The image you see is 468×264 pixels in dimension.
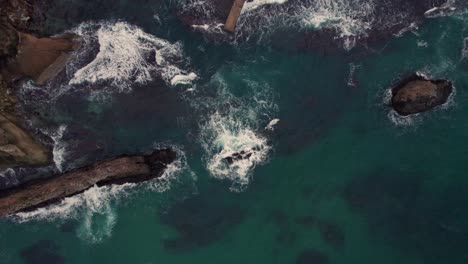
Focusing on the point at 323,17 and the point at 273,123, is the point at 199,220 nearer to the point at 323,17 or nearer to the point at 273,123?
Answer: the point at 273,123

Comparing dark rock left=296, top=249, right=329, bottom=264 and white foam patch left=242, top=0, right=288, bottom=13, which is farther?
white foam patch left=242, top=0, right=288, bottom=13

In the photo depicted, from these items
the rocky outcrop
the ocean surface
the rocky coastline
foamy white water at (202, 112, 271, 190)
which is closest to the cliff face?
the rocky coastline

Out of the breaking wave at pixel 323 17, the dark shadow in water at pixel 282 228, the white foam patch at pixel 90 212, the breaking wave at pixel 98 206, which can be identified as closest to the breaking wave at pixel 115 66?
the breaking wave at pixel 323 17

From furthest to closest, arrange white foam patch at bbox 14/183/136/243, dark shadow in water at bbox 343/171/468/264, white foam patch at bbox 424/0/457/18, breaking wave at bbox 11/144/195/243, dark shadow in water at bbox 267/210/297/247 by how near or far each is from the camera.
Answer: white foam patch at bbox 14/183/136/243, breaking wave at bbox 11/144/195/243, dark shadow in water at bbox 267/210/297/247, white foam patch at bbox 424/0/457/18, dark shadow in water at bbox 343/171/468/264

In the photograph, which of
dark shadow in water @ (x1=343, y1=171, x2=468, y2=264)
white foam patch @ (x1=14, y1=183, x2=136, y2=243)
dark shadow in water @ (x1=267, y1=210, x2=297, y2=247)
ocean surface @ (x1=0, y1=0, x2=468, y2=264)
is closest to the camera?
dark shadow in water @ (x1=343, y1=171, x2=468, y2=264)

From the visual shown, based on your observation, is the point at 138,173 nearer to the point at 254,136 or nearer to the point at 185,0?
the point at 254,136

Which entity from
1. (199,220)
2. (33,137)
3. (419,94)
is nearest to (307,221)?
(199,220)

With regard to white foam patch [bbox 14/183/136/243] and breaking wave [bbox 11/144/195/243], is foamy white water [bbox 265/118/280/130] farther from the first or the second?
white foam patch [bbox 14/183/136/243]

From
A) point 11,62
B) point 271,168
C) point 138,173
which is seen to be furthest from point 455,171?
point 11,62

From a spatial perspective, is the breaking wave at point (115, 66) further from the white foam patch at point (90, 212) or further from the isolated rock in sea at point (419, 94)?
the isolated rock in sea at point (419, 94)
